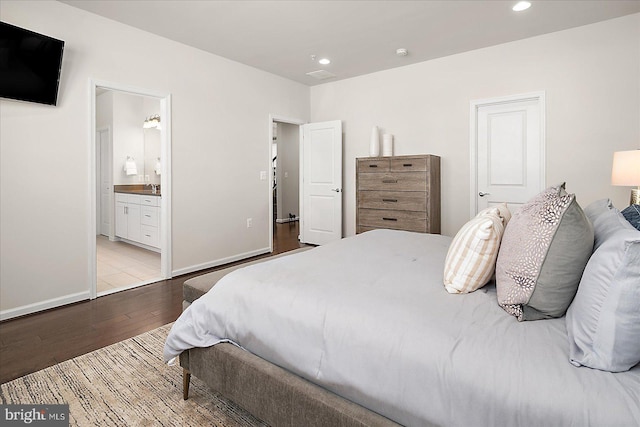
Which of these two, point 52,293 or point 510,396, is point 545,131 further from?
point 52,293

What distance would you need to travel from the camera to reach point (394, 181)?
4445 mm

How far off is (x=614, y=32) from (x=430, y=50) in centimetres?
175

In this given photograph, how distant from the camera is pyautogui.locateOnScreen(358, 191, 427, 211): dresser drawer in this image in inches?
168

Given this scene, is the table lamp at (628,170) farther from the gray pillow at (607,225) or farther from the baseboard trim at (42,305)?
the baseboard trim at (42,305)

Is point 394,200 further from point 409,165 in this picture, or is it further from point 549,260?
point 549,260

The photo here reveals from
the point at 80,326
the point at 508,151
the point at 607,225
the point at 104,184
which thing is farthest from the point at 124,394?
the point at 104,184

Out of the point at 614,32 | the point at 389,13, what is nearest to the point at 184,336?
the point at 389,13

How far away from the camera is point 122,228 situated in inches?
229

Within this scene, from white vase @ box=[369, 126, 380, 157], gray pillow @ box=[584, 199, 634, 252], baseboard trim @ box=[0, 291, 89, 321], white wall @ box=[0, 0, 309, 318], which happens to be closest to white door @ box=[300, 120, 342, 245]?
white vase @ box=[369, 126, 380, 157]

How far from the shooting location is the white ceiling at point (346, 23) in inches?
121

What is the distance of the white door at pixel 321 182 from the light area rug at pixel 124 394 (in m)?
3.61

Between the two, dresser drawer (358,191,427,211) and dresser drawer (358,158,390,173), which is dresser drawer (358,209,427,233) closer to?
dresser drawer (358,191,427,211)

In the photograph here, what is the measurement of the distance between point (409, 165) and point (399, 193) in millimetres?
370

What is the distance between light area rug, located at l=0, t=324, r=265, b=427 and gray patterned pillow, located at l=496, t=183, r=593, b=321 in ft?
4.13
